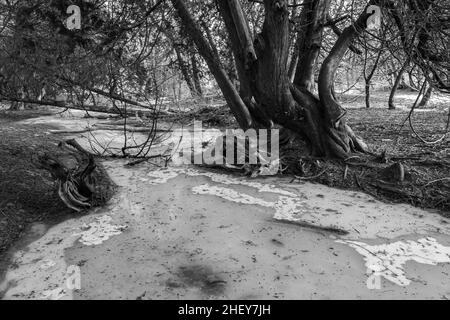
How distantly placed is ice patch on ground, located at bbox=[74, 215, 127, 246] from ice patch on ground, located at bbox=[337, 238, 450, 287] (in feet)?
7.05

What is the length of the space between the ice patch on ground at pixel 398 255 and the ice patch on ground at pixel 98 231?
215 cm

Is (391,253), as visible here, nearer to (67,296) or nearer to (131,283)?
(131,283)

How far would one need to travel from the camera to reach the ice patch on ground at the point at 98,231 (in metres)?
3.74

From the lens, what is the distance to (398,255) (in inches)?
132

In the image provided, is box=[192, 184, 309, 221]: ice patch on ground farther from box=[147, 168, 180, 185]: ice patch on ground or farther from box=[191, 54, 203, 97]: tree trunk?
box=[191, 54, 203, 97]: tree trunk

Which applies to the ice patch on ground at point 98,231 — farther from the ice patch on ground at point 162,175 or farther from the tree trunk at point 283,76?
the tree trunk at point 283,76

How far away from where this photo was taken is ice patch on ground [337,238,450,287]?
306cm

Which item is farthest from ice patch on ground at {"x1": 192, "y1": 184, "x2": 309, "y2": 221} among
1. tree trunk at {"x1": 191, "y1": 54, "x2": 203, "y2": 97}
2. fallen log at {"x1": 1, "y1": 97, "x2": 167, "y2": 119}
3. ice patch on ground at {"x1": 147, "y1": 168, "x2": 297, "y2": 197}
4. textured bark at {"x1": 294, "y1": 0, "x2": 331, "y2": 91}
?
tree trunk at {"x1": 191, "y1": 54, "x2": 203, "y2": 97}

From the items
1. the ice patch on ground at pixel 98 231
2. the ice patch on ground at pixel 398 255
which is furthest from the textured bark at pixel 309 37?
the ice patch on ground at pixel 98 231

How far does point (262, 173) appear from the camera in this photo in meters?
5.62

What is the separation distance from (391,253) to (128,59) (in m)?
5.40
